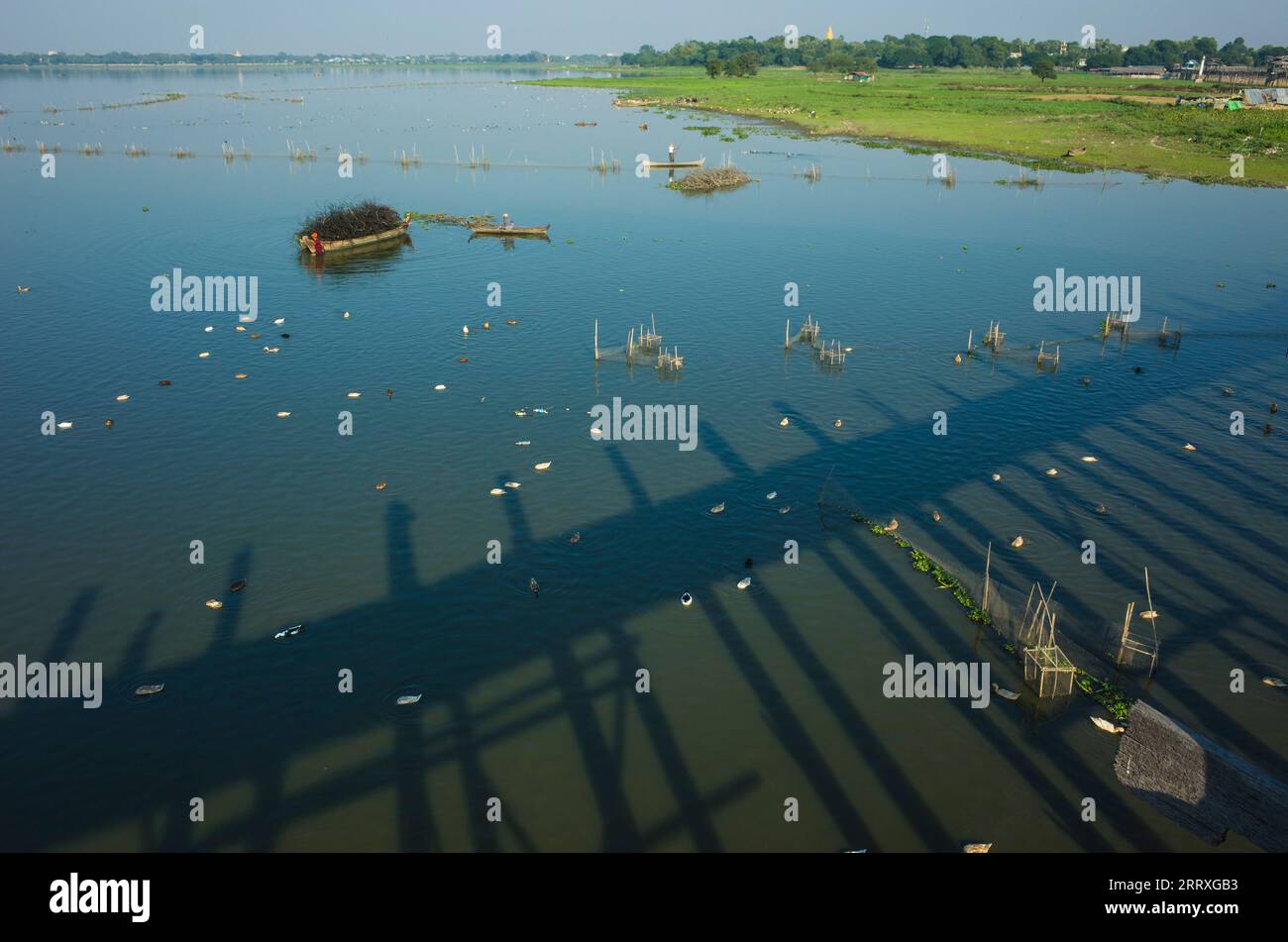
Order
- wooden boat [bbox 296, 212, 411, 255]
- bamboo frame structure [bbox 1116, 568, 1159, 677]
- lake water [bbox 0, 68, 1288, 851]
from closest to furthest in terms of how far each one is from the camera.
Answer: lake water [bbox 0, 68, 1288, 851], bamboo frame structure [bbox 1116, 568, 1159, 677], wooden boat [bbox 296, 212, 411, 255]

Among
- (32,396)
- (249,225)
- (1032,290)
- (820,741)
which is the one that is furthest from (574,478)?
(249,225)

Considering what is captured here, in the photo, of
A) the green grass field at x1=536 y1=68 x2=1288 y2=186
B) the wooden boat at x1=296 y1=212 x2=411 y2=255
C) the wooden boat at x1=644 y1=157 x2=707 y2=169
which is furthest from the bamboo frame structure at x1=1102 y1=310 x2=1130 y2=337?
the green grass field at x1=536 y1=68 x2=1288 y2=186

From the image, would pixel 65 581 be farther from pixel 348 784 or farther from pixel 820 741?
pixel 820 741

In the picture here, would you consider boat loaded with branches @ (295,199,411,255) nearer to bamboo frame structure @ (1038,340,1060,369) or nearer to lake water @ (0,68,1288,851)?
lake water @ (0,68,1288,851)

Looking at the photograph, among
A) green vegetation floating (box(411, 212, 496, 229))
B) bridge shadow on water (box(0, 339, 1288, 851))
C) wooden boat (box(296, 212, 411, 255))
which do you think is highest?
green vegetation floating (box(411, 212, 496, 229))

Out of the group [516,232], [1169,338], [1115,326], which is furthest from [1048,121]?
[1169,338]
